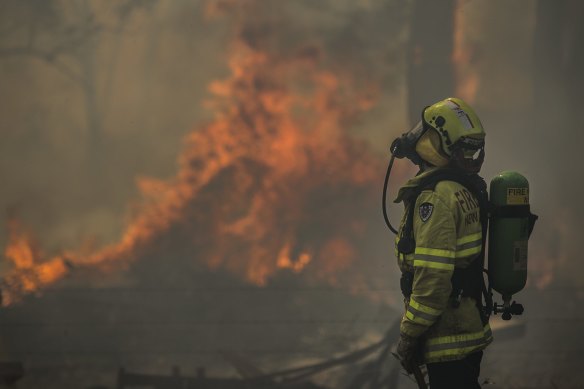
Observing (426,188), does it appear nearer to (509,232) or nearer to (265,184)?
(509,232)

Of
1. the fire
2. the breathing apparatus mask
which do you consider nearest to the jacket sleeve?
the breathing apparatus mask

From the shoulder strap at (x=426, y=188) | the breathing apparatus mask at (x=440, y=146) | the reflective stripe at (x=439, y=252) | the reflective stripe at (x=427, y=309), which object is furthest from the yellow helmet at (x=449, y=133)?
the reflective stripe at (x=427, y=309)

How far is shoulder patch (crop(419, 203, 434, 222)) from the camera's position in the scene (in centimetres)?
339

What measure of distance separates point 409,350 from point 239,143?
201 inches

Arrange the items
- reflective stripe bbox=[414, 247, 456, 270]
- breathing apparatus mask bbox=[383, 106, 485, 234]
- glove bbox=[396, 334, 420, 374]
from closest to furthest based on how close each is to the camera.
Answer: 1. reflective stripe bbox=[414, 247, 456, 270]
2. glove bbox=[396, 334, 420, 374]
3. breathing apparatus mask bbox=[383, 106, 485, 234]

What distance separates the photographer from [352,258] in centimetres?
830

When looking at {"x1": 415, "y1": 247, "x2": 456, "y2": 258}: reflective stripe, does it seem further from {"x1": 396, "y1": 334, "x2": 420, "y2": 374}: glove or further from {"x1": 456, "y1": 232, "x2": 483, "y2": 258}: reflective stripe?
{"x1": 396, "y1": 334, "x2": 420, "y2": 374}: glove

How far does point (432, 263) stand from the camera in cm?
333

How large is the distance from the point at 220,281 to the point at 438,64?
3.53m

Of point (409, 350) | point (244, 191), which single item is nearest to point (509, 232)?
point (409, 350)

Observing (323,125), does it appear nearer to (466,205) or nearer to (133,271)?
(133,271)

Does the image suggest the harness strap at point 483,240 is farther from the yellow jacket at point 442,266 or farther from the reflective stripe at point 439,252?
the reflective stripe at point 439,252

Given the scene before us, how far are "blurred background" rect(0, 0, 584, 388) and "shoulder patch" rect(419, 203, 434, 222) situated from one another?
4.55 meters

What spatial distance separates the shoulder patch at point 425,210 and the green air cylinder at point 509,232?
0.42 metres
